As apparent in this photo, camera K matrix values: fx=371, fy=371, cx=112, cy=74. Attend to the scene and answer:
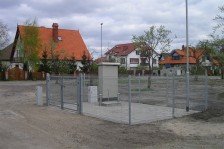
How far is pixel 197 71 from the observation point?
5666cm

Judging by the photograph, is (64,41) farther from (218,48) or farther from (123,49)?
(218,48)

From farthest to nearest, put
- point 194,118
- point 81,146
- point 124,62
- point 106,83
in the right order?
Result: point 124,62
point 106,83
point 194,118
point 81,146

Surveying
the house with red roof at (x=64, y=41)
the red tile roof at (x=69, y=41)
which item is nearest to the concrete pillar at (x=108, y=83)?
the house with red roof at (x=64, y=41)

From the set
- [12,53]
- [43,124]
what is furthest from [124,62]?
[43,124]

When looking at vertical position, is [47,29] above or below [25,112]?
above

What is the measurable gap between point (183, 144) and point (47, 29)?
68.1 metres

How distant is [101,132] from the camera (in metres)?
11.3

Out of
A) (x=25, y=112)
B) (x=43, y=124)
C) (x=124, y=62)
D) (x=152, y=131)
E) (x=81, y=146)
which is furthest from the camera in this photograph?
(x=124, y=62)

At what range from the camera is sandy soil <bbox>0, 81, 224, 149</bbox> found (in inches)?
373

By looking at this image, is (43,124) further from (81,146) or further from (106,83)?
(106,83)

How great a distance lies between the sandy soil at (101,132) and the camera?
31.1 feet

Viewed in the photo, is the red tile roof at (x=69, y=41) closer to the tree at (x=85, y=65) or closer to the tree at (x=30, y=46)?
the tree at (x=85, y=65)

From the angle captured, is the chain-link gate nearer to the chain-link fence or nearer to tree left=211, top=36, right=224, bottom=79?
the chain-link fence

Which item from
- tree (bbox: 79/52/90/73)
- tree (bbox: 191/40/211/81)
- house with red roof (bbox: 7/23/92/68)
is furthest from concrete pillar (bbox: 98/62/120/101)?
house with red roof (bbox: 7/23/92/68)
